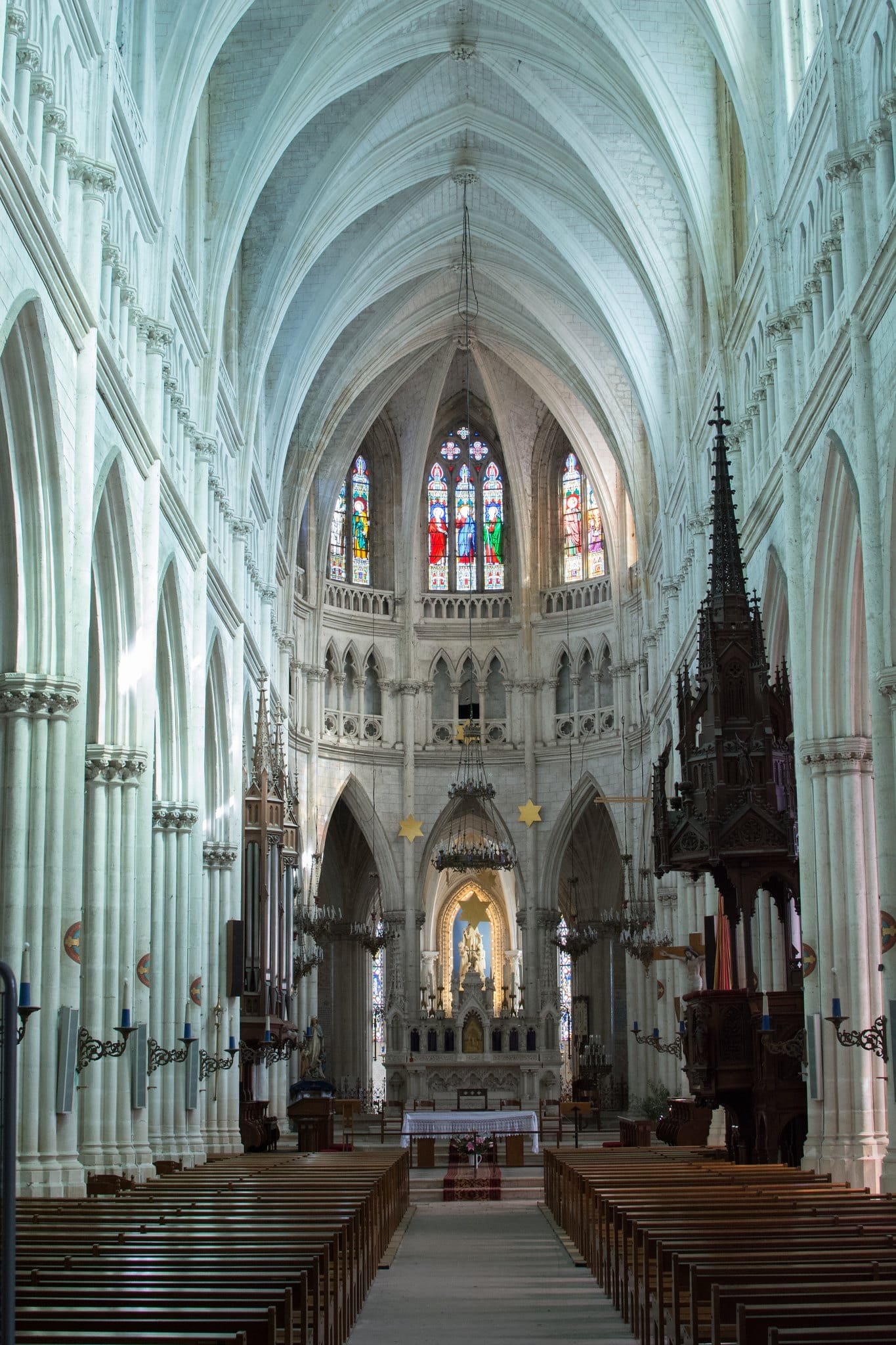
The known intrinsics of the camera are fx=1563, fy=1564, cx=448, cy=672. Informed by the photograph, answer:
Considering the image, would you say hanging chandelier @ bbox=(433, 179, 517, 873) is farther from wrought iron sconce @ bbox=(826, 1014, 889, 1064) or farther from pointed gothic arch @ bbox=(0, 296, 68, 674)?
pointed gothic arch @ bbox=(0, 296, 68, 674)

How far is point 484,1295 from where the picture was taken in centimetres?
1206

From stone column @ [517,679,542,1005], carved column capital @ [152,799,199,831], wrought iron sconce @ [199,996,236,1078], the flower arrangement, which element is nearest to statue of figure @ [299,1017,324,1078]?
stone column @ [517,679,542,1005]

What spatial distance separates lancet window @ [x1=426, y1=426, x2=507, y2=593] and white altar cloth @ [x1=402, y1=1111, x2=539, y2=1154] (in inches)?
696

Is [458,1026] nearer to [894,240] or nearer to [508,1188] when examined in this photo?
[508,1188]

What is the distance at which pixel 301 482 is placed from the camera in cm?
3850

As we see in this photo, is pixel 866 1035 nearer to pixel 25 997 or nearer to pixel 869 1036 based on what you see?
pixel 869 1036

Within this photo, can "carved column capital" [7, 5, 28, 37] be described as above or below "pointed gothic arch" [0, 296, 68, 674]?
above

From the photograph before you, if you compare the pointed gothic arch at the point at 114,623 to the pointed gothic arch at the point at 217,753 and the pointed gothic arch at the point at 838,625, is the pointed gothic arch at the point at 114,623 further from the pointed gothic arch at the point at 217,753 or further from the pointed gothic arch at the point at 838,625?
the pointed gothic arch at the point at 838,625

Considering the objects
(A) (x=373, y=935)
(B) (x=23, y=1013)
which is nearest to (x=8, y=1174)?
(B) (x=23, y=1013)

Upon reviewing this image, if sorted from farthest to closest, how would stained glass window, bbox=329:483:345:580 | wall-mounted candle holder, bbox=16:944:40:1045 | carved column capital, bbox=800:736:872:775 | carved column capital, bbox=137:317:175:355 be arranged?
Result: stained glass window, bbox=329:483:345:580 < carved column capital, bbox=137:317:175:355 < carved column capital, bbox=800:736:872:775 < wall-mounted candle holder, bbox=16:944:40:1045

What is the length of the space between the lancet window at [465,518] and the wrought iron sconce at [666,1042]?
13.6 m

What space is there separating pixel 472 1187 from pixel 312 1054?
1700 cm

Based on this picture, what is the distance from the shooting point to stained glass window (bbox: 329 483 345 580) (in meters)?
42.3

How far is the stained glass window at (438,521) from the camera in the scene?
144 ft
